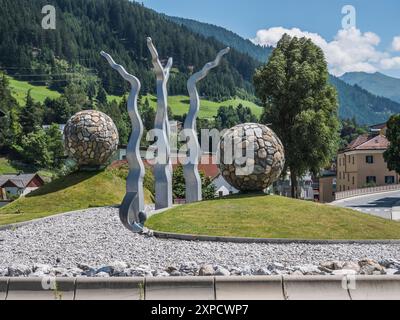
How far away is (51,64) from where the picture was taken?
194500 mm

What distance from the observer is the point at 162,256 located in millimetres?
14648

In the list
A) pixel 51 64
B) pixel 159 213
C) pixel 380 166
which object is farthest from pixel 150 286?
pixel 51 64

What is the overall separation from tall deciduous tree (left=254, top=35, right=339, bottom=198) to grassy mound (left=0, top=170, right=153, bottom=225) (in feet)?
35.2

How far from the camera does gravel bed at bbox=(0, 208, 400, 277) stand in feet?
38.5

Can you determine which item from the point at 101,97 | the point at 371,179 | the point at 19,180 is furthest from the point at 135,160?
the point at 101,97

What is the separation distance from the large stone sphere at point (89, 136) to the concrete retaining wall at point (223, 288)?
21.6 meters

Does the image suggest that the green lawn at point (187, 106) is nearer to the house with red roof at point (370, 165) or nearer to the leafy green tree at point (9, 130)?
the leafy green tree at point (9, 130)

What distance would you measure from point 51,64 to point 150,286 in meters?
195

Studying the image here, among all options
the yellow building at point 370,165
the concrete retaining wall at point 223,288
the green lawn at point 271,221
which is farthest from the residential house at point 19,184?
the concrete retaining wall at point 223,288

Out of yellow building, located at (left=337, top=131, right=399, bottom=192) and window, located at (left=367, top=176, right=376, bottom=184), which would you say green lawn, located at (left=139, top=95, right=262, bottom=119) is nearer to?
yellow building, located at (left=337, top=131, right=399, bottom=192)

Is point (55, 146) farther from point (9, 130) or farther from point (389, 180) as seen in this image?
point (389, 180)

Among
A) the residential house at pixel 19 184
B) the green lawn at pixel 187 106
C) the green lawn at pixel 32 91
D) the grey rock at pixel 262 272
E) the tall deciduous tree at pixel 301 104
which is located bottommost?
the residential house at pixel 19 184

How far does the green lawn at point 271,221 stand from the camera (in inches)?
678
